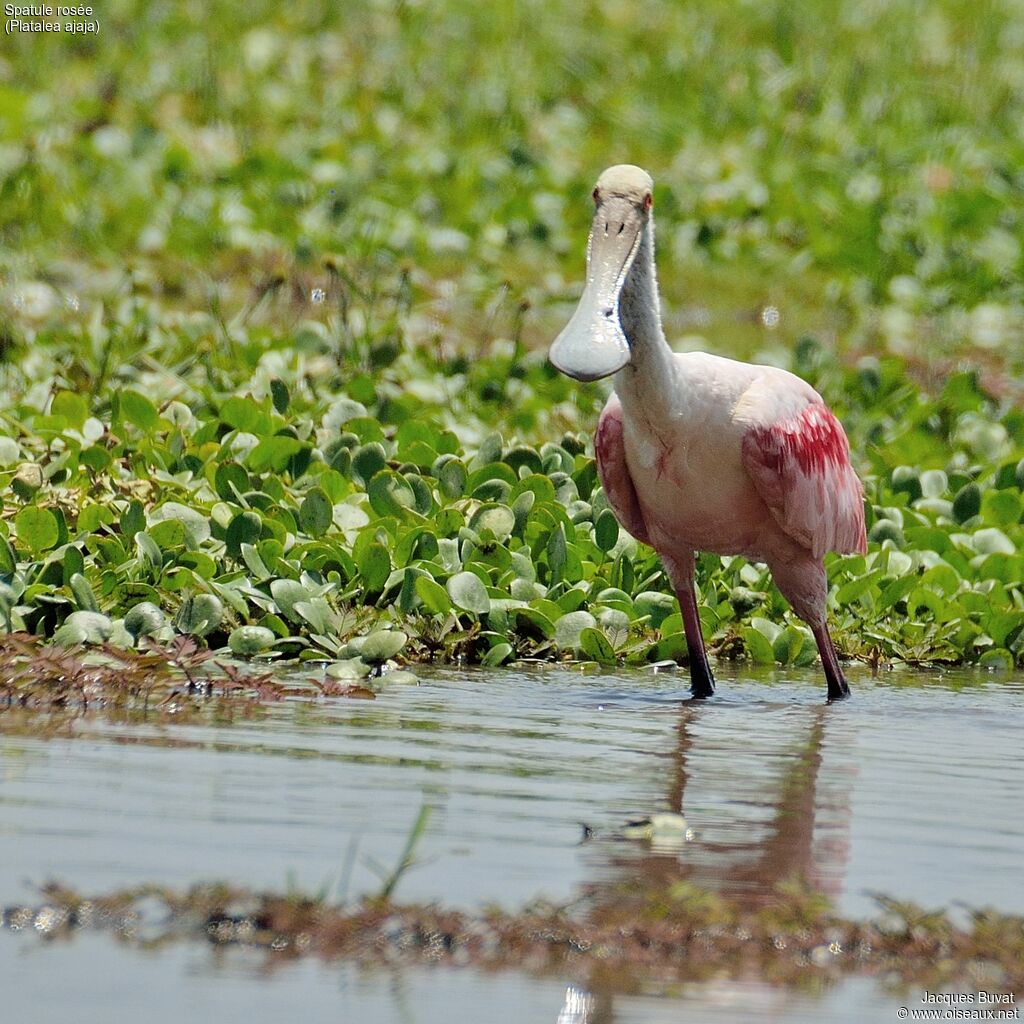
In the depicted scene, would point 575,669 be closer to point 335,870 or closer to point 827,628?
point 827,628

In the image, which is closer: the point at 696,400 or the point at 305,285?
the point at 696,400

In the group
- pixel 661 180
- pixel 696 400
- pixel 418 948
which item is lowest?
pixel 418 948

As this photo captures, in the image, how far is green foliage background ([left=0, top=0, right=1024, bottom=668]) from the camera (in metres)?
6.79

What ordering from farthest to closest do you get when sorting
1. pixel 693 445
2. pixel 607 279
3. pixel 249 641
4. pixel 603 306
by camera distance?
1. pixel 693 445
2. pixel 249 641
3. pixel 607 279
4. pixel 603 306

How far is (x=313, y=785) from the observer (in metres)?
4.35

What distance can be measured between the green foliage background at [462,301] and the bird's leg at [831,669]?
15.6 inches

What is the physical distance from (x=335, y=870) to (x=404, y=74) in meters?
11.9

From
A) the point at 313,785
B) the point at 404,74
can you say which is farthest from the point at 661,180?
the point at 313,785

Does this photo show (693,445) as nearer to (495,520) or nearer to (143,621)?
(495,520)

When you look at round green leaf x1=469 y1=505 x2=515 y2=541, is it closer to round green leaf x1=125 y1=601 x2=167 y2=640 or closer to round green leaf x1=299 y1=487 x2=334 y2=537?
round green leaf x1=299 y1=487 x2=334 y2=537

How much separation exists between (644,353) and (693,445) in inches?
14.5

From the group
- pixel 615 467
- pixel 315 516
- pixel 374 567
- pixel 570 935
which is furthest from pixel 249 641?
pixel 570 935

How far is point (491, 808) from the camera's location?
13.9ft

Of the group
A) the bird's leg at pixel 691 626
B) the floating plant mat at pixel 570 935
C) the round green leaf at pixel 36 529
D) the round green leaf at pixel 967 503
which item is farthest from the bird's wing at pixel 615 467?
the floating plant mat at pixel 570 935
